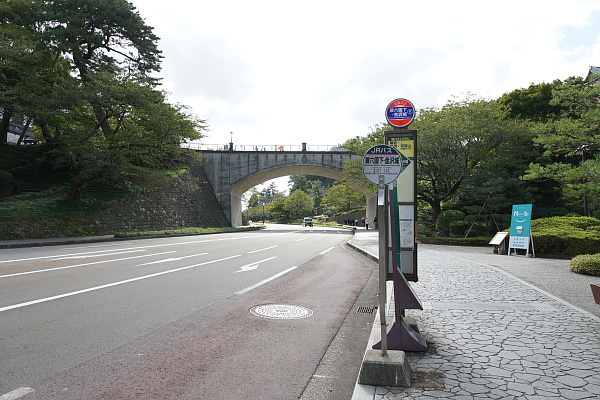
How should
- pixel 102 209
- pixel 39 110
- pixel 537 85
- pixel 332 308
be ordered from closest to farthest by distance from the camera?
pixel 332 308 → pixel 39 110 → pixel 102 209 → pixel 537 85

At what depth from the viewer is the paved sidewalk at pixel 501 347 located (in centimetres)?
308

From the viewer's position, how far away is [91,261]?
422 inches

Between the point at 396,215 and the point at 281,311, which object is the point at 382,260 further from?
the point at 281,311

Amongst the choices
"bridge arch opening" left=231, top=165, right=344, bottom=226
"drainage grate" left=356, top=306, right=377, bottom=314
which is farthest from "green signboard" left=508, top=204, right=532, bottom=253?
"bridge arch opening" left=231, top=165, right=344, bottom=226

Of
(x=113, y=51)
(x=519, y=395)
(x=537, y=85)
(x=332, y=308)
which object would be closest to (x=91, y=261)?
(x=332, y=308)

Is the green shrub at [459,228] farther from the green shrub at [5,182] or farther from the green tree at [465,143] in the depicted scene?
the green shrub at [5,182]

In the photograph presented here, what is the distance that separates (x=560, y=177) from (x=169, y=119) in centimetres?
2147

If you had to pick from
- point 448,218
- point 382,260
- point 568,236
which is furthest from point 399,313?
point 448,218

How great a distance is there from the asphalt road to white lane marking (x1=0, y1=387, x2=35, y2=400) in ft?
0.10

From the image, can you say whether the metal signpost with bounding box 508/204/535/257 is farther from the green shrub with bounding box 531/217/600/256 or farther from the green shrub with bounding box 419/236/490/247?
the green shrub with bounding box 419/236/490/247

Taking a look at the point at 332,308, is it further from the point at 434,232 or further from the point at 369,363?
the point at 434,232

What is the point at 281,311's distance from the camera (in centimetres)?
579

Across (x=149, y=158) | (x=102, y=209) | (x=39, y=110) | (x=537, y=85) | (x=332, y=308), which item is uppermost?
(x=537, y=85)

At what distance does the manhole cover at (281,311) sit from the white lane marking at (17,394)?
2948 millimetres
